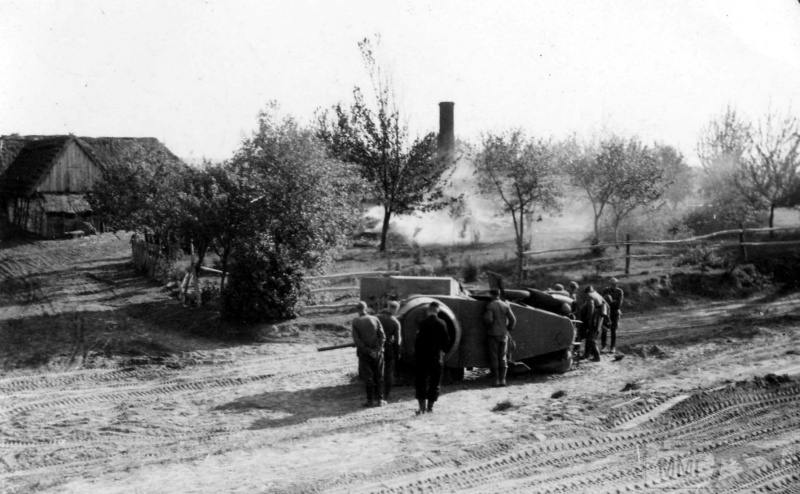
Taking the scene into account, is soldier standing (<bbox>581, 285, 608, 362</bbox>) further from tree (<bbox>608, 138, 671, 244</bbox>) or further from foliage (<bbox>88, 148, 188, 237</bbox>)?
foliage (<bbox>88, 148, 188, 237</bbox>)

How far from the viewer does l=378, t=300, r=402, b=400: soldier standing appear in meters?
14.4

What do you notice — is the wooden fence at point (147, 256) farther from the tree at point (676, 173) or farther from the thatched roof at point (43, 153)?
the tree at point (676, 173)

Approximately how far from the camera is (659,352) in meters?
18.3

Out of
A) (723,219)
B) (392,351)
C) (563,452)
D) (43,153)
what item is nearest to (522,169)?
(723,219)

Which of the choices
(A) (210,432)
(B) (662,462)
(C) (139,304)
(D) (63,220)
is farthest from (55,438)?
(D) (63,220)

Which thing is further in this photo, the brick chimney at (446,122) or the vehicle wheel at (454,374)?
the brick chimney at (446,122)

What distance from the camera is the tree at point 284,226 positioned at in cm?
2073

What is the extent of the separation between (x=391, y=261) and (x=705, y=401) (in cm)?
1934

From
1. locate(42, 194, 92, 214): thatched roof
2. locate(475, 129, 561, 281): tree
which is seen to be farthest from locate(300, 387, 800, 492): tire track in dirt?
locate(42, 194, 92, 214): thatched roof

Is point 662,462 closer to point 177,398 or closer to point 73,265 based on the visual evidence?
point 177,398

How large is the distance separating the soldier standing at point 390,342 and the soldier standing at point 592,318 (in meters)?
4.47

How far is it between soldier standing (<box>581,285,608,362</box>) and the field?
0.47 m

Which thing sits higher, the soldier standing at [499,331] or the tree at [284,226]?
the tree at [284,226]

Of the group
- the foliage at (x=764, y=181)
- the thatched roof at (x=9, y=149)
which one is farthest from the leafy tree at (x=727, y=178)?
the thatched roof at (x=9, y=149)
